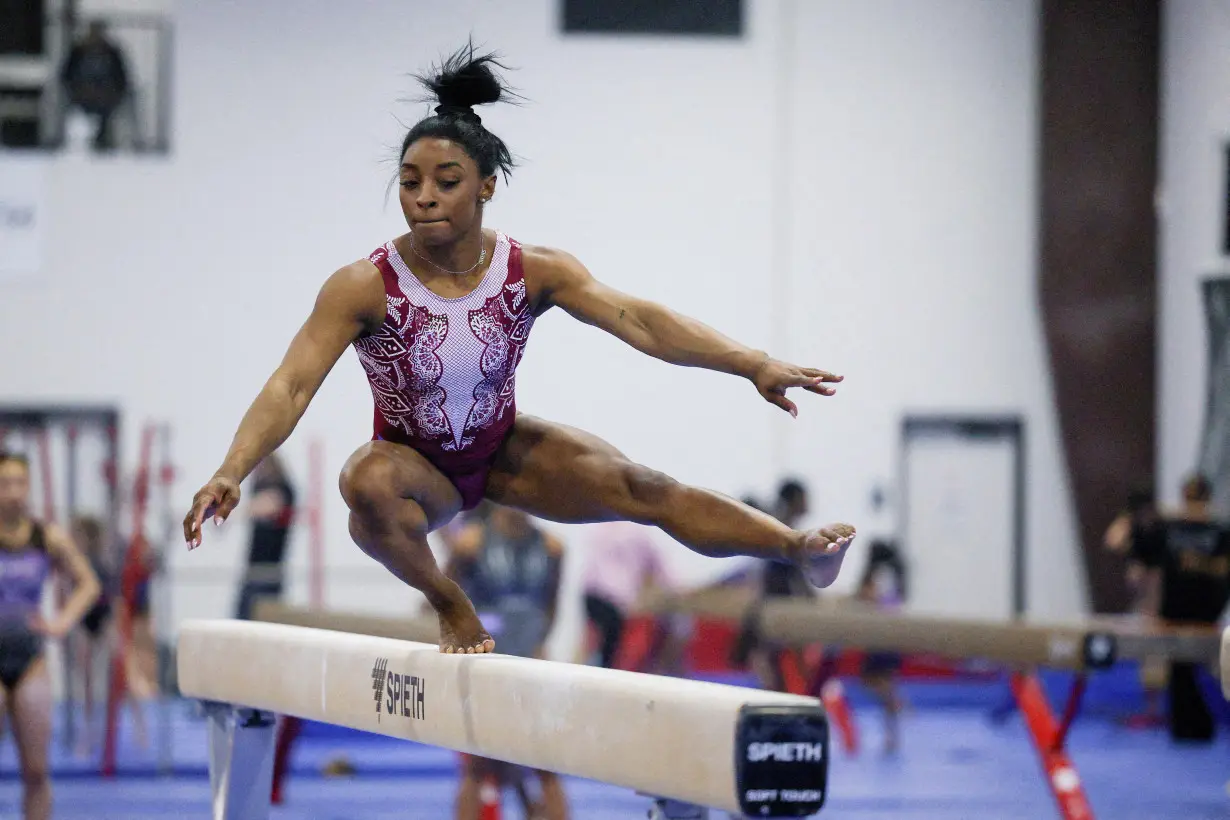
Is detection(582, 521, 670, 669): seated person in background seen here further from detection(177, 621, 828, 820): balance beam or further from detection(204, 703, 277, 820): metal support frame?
detection(177, 621, 828, 820): balance beam

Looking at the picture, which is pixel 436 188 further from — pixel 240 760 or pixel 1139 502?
pixel 1139 502

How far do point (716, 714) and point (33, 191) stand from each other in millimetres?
11648

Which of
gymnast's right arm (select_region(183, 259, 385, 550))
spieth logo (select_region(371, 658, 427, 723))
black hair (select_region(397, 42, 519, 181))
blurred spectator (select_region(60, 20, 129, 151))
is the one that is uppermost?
blurred spectator (select_region(60, 20, 129, 151))

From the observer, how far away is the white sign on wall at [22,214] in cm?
1277

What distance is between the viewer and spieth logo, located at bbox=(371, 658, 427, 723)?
3514 mm

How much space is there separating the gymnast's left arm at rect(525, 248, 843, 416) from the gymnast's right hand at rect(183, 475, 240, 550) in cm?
93

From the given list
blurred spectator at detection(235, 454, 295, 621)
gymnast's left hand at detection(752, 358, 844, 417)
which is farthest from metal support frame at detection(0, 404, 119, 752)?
gymnast's left hand at detection(752, 358, 844, 417)

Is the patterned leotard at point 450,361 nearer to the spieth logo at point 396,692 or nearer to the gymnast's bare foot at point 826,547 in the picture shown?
the spieth logo at point 396,692

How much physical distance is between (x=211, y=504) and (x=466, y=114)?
1182 millimetres

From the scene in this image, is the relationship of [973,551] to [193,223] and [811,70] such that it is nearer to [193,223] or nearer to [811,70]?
[811,70]

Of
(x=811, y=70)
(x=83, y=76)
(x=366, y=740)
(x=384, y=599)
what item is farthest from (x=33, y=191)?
(x=811, y=70)

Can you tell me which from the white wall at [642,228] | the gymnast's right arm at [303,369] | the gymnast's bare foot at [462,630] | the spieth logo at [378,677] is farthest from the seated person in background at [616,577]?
the gymnast's right arm at [303,369]

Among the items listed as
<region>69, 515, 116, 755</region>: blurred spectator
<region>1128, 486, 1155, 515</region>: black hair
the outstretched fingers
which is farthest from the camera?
<region>1128, 486, 1155, 515</region>: black hair

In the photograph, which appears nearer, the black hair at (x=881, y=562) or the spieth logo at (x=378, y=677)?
the spieth logo at (x=378, y=677)
